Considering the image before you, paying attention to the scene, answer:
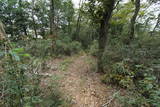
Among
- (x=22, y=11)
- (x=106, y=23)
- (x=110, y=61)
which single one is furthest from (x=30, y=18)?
(x=110, y=61)

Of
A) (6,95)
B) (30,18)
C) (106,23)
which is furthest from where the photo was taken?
(30,18)

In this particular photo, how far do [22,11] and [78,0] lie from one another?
688 centimetres

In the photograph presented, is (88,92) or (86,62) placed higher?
(86,62)

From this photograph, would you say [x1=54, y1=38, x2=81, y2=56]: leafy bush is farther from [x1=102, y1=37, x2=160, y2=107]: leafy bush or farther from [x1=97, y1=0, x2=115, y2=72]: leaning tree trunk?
[x1=102, y1=37, x2=160, y2=107]: leafy bush

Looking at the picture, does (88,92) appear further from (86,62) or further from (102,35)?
(86,62)

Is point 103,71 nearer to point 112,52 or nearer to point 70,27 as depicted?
point 112,52

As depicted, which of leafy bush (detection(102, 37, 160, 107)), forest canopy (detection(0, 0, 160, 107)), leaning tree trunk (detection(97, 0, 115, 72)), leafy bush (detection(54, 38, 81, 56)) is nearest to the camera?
forest canopy (detection(0, 0, 160, 107))

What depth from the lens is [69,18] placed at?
11.4m

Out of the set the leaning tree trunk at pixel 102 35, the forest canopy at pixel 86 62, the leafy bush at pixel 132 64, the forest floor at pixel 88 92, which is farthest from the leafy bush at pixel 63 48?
the leafy bush at pixel 132 64

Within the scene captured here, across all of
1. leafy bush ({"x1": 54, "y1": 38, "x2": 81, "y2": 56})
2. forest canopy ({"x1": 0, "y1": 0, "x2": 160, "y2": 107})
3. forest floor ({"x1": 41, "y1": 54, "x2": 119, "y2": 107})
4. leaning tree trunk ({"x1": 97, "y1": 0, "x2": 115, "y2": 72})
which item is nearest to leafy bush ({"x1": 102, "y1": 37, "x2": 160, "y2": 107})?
forest canopy ({"x1": 0, "y1": 0, "x2": 160, "y2": 107})

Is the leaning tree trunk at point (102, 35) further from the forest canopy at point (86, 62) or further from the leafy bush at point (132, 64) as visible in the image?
the leafy bush at point (132, 64)

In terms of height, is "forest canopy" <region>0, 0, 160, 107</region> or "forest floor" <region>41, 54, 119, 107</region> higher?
"forest canopy" <region>0, 0, 160, 107</region>

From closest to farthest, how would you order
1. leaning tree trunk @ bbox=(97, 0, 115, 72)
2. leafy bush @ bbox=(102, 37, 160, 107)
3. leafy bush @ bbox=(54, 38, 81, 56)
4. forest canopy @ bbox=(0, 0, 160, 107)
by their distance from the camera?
1. forest canopy @ bbox=(0, 0, 160, 107)
2. leafy bush @ bbox=(102, 37, 160, 107)
3. leaning tree trunk @ bbox=(97, 0, 115, 72)
4. leafy bush @ bbox=(54, 38, 81, 56)

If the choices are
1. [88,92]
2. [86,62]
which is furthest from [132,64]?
[86,62]
